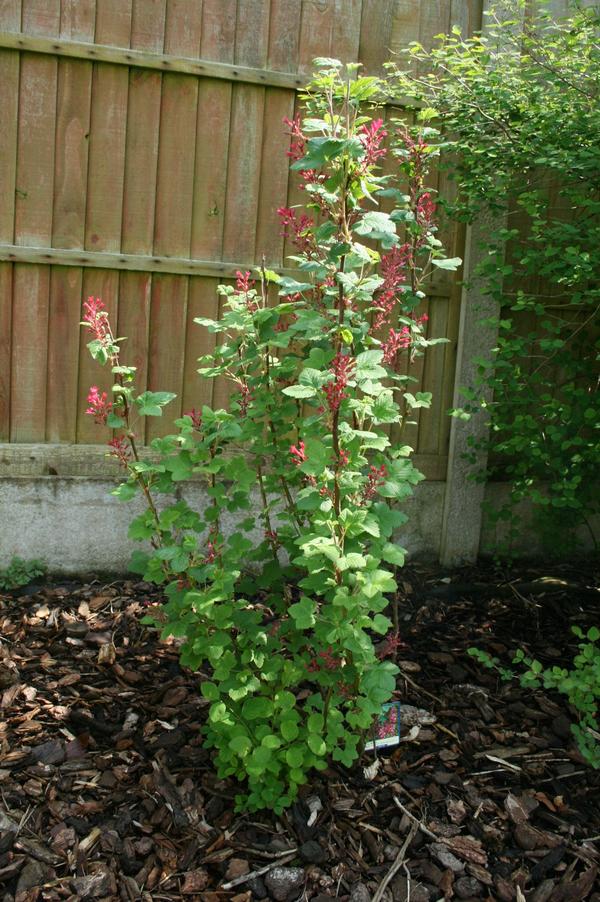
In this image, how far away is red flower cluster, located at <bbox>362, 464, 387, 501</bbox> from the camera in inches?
83.6

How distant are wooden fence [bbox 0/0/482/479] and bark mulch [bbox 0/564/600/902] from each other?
107cm

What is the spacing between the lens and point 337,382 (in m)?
2.00

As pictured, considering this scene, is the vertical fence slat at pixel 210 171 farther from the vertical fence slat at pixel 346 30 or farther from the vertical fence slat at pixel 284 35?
the vertical fence slat at pixel 346 30

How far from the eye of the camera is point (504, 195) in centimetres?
347

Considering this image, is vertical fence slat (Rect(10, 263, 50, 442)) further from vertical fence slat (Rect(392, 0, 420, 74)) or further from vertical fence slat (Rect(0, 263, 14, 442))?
vertical fence slat (Rect(392, 0, 420, 74))

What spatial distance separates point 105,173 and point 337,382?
203cm

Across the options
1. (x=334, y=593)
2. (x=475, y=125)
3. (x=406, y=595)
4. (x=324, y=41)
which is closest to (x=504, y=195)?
(x=475, y=125)

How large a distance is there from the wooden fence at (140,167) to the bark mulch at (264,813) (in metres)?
1.07

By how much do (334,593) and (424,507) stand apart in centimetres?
193

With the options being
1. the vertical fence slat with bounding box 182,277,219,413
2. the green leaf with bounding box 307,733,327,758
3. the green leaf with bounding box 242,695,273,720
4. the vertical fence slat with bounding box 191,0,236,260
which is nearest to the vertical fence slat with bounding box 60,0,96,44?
the vertical fence slat with bounding box 191,0,236,260

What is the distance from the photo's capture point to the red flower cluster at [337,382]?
1998mm

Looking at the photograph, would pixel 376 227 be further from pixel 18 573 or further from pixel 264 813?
pixel 18 573

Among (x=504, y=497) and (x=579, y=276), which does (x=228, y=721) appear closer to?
(x=579, y=276)

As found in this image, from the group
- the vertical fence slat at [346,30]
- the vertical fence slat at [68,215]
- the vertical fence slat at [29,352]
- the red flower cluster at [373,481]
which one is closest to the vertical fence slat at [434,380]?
the vertical fence slat at [346,30]
